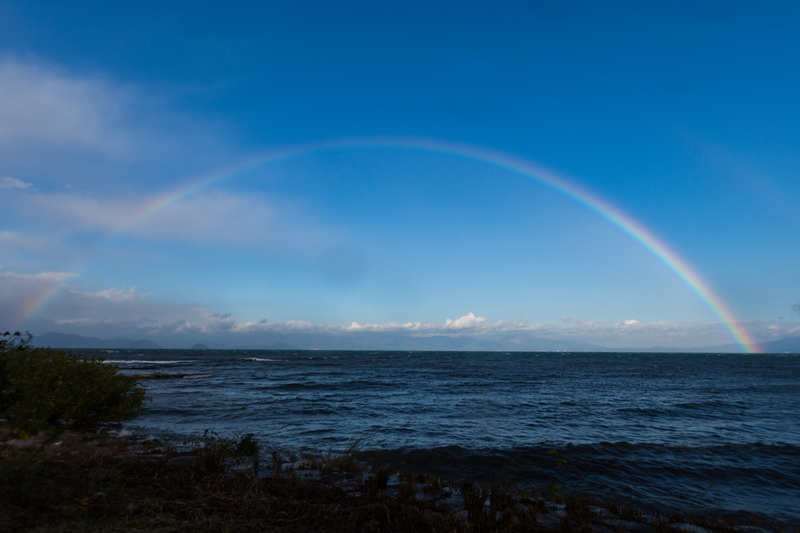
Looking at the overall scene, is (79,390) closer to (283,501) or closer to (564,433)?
(283,501)

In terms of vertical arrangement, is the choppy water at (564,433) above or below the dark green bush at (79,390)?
below

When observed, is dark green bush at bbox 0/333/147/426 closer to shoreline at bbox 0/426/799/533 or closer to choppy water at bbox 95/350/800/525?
choppy water at bbox 95/350/800/525

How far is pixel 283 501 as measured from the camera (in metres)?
7.08

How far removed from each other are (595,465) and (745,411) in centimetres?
2094

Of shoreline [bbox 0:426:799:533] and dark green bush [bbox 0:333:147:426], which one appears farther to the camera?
dark green bush [bbox 0:333:147:426]

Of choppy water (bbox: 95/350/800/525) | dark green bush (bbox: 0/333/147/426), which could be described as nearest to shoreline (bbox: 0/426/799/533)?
choppy water (bbox: 95/350/800/525)

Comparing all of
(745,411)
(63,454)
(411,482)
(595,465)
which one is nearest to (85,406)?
(63,454)

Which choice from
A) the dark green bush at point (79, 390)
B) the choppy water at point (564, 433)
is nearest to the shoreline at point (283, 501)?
the choppy water at point (564, 433)

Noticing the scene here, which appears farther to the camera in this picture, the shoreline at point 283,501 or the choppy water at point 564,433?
the choppy water at point 564,433

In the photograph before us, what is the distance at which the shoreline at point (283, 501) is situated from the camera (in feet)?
19.2

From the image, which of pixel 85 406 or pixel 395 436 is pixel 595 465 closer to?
pixel 395 436

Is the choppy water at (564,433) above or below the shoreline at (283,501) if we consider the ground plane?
below

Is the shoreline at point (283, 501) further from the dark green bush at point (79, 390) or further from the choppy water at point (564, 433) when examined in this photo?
Result: the dark green bush at point (79, 390)

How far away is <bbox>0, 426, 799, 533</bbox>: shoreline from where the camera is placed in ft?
19.2
